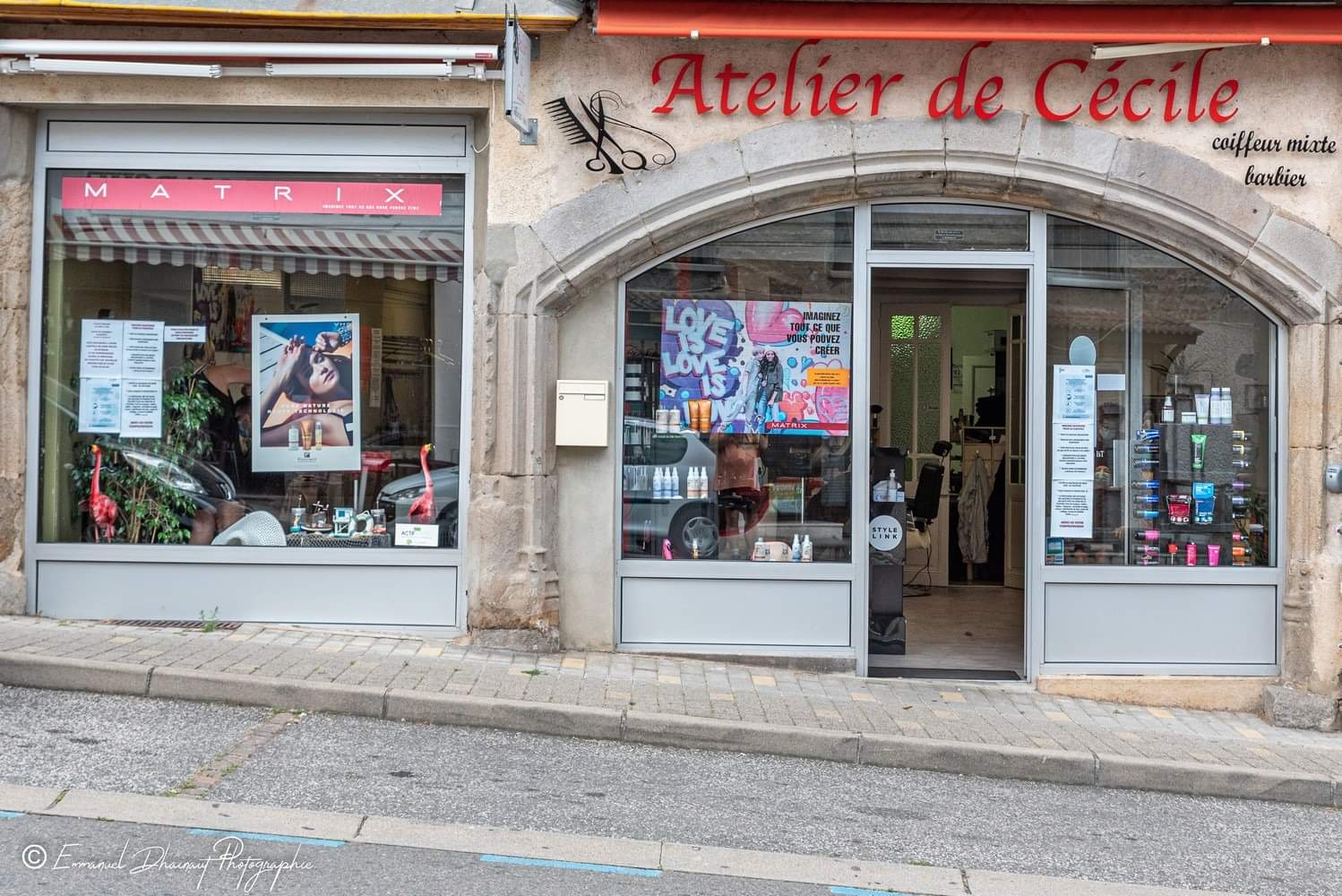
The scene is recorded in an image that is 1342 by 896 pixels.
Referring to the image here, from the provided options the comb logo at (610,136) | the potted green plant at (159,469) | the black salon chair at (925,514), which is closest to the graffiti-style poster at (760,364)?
the comb logo at (610,136)

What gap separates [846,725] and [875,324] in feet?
15.6

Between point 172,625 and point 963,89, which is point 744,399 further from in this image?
point 172,625

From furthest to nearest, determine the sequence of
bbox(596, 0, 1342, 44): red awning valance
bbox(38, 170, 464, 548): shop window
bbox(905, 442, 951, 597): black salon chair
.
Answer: bbox(905, 442, 951, 597): black salon chair
bbox(38, 170, 464, 548): shop window
bbox(596, 0, 1342, 44): red awning valance

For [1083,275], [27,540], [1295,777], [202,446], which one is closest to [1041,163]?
[1083,275]

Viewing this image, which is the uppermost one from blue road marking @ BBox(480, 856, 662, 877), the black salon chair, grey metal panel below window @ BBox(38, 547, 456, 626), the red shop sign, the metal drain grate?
the red shop sign

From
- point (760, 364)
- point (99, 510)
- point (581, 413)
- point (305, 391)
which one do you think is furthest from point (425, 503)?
point (760, 364)

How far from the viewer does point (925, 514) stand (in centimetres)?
1154

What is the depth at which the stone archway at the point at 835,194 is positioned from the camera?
7.71 meters

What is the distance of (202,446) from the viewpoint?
834 cm

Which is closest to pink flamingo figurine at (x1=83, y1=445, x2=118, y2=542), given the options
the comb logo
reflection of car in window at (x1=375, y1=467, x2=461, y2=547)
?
reflection of car in window at (x1=375, y1=467, x2=461, y2=547)

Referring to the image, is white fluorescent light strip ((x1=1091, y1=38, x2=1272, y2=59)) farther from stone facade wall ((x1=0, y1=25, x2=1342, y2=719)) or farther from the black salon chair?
the black salon chair

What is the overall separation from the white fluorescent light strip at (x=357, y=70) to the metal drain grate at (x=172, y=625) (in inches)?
137

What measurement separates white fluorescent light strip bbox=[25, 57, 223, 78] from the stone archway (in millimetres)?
2016

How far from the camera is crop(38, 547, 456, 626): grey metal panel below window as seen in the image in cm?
809
